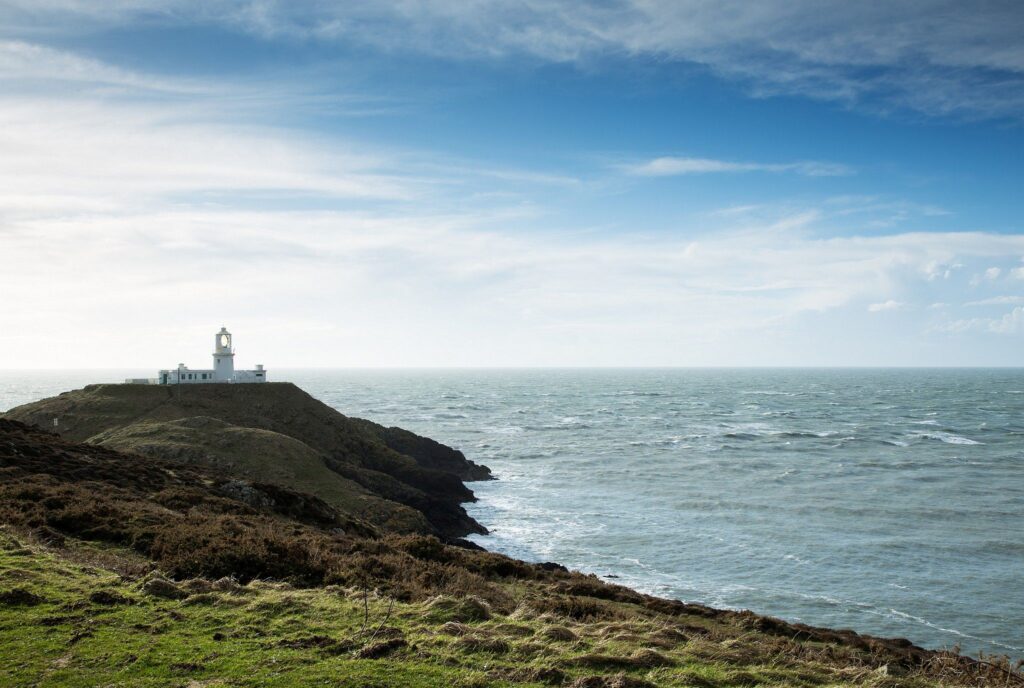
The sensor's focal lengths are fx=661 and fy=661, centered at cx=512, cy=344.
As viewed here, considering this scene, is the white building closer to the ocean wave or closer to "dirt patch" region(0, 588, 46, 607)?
"dirt patch" region(0, 588, 46, 607)

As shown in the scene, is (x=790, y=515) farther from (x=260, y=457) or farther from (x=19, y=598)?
(x=19, y=598)

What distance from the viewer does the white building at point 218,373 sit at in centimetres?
5628

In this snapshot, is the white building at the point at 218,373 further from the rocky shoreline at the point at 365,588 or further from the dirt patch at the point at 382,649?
the dirt patch at the point at 382,649

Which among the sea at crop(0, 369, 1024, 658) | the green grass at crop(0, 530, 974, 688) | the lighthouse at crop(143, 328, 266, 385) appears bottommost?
the sea at crop(0, 369, 1024, 658)

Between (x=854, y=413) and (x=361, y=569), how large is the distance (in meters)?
115

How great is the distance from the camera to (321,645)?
33.3ft

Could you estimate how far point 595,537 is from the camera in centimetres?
3797

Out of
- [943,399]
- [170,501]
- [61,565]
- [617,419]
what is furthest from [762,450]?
[943,399]

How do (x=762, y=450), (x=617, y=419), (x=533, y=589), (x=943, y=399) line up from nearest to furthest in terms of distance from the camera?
(x=533, y=589) → (x=762, y=450) → (x=617, y=419) → (x=943, y=399)

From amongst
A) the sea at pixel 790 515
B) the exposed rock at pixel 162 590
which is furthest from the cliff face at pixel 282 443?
the exposed rock at pixel 162 590

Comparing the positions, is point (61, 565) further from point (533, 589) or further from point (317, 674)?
point (533, 589)

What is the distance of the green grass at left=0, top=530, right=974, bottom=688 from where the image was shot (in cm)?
894

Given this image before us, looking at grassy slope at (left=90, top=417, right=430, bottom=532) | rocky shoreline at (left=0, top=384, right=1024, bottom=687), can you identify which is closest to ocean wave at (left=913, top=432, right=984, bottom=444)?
rocky shoreline at (left=0, top=384, right=1024, bottom=687)

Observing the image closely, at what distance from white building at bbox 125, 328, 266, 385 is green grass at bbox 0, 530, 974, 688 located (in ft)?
152
